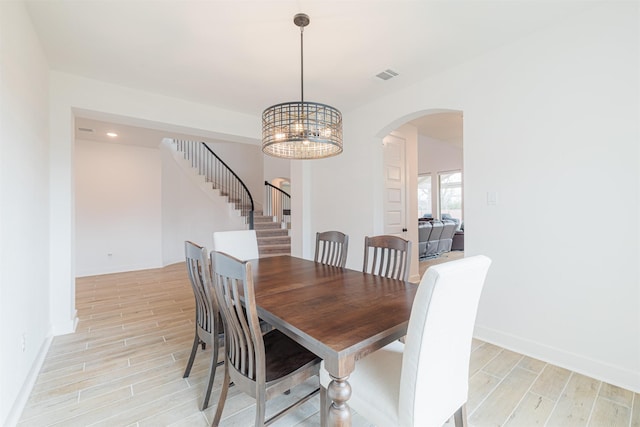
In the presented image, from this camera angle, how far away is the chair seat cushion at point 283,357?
1.38 meters

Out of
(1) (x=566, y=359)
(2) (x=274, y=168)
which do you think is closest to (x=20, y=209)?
(1) (x=566, y=359)

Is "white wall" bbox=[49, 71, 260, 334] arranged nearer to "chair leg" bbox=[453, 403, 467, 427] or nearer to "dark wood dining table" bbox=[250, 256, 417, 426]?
"dark wood dining table" bbox=[250, 256, 417, 426]

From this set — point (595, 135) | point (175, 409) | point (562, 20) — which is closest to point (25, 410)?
point (175, 409)

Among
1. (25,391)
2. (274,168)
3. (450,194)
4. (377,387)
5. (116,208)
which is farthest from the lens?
(450,194)

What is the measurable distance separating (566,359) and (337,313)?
204 cm

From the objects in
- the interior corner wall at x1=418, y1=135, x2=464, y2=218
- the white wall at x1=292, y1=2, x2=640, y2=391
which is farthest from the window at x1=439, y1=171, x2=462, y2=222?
the white wall at x1=292, y1=2, x2=640, y2=391

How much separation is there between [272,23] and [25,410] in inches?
120

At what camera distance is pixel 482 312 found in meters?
2.67

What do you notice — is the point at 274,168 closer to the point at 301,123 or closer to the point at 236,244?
the point at 236,244

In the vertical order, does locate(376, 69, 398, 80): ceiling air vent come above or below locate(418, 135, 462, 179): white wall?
below

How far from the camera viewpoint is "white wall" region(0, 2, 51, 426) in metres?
1.57

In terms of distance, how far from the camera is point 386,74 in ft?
9.77

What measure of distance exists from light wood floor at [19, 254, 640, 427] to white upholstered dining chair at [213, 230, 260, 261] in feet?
2.95

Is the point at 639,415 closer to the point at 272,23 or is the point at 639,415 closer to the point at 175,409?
the point at 175,409
